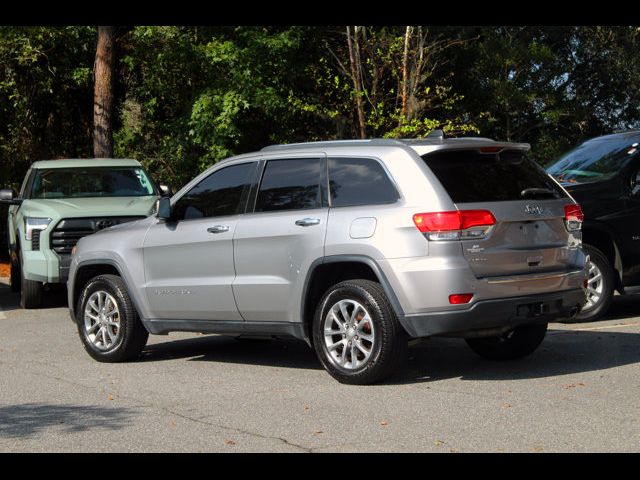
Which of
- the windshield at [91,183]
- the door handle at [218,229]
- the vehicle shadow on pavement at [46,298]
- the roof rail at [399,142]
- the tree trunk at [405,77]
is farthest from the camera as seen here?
the tree trunk at [405,77]

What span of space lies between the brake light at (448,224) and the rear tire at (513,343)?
1.56 metres

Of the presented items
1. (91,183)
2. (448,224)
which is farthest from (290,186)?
(91,183)

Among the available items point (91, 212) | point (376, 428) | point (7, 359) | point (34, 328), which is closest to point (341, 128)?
point (91, 212)

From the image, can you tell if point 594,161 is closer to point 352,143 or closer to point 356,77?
point 352,143

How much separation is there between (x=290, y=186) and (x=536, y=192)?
1943 millimetres

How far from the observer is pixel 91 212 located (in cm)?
1448

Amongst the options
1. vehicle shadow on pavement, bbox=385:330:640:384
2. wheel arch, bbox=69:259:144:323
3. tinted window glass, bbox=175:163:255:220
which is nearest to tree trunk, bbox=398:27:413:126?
vehicle shadow on pavement, bbox=385:330:640:384

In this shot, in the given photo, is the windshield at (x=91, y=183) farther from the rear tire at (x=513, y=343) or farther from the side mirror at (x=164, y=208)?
the rear tire at (x=513, y=343)

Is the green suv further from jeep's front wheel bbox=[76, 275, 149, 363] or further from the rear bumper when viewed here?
the rear bumper

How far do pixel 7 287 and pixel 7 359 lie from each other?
9.25m

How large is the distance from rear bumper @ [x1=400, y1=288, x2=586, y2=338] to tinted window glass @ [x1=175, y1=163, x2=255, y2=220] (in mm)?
2066

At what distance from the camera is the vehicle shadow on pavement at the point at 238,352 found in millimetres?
10062

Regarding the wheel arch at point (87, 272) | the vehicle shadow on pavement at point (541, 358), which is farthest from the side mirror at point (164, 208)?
the vehicle shadow on pavement at point (541, 358)

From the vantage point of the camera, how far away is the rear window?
27.5 feet
